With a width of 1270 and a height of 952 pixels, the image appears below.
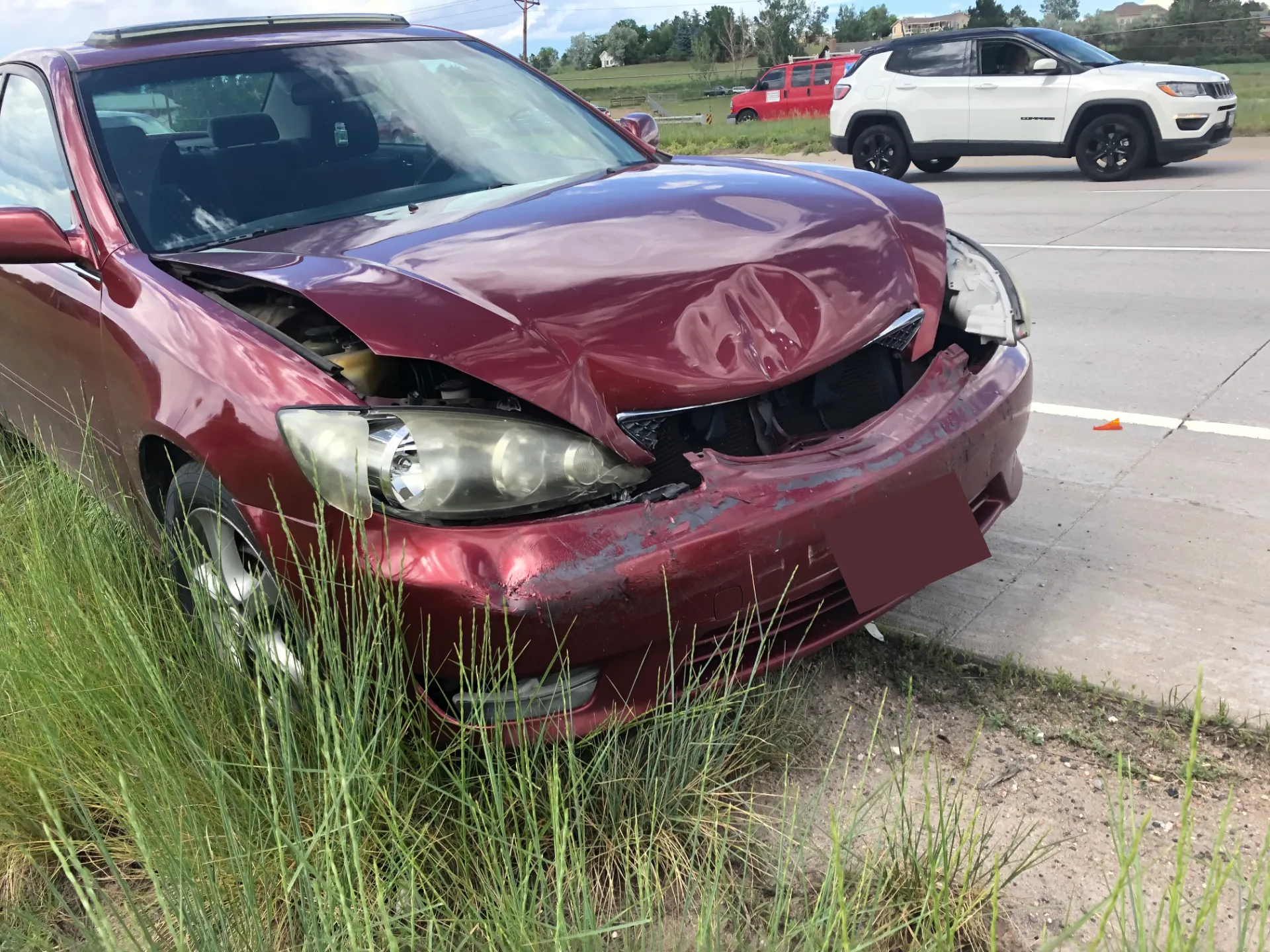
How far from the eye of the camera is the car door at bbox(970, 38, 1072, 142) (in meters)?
12.7

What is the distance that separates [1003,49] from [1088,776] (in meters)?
12.7

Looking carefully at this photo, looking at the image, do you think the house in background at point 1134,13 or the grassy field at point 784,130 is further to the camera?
the house in background at point 1134,13

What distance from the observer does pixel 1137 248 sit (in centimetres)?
839

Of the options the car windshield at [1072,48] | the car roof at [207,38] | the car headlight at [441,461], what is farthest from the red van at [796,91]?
the car headlight at [441,461]

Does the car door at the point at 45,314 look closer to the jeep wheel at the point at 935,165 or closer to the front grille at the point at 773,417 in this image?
the front grille at the point at 773,417

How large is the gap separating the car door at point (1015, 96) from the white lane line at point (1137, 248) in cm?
465

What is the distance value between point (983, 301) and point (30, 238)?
243cm

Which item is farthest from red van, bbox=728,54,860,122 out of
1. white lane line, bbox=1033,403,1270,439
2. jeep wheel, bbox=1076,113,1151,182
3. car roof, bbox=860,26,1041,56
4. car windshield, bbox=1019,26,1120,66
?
white lane line, bbox=1033,403,1270,439

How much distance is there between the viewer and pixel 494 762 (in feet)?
6.64

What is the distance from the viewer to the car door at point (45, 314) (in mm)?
2842

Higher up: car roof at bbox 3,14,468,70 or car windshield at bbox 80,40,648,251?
car roof at bbox 3,14,468,70

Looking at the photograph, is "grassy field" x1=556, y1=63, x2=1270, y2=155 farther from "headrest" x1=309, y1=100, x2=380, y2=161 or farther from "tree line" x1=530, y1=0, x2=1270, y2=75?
"headrest" x1=309, y1=100, x2=380, y2=161

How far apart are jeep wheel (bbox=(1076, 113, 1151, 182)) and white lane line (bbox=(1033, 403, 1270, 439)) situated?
30.2 ft

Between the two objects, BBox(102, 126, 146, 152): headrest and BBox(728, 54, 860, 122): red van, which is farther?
BBox(728, 54, 860, 122): red van
